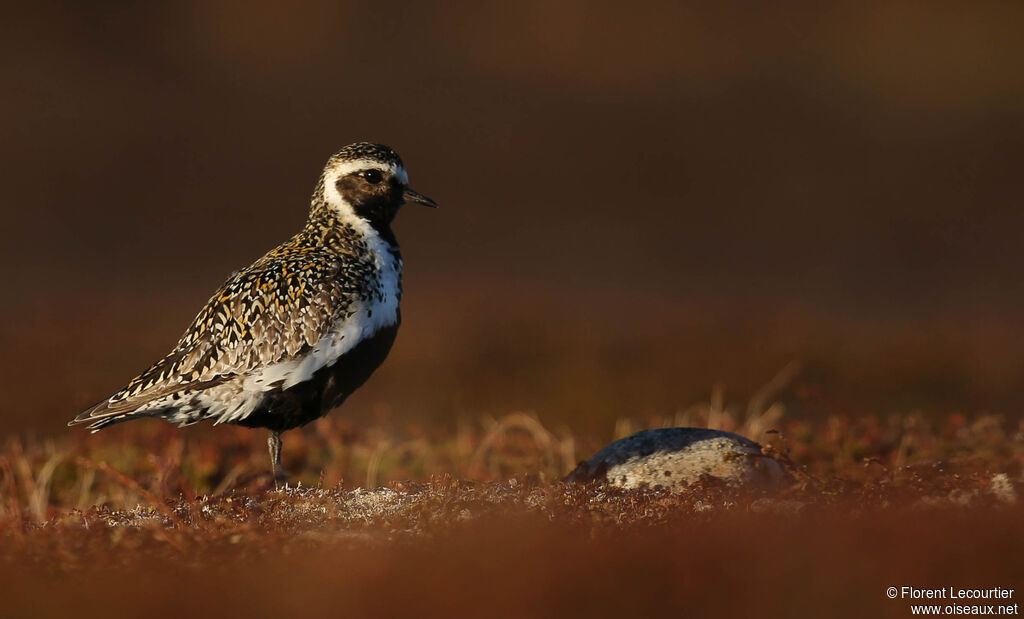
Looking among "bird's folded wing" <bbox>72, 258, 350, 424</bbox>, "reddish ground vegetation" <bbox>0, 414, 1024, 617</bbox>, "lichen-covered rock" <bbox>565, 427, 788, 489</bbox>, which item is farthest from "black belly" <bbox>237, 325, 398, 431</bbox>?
"lichen-covered rock" <bbox>565, 427, 788, 489</bbox>

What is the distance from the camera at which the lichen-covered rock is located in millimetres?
4555

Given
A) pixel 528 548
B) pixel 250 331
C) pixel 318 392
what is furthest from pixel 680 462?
pixel 528 548

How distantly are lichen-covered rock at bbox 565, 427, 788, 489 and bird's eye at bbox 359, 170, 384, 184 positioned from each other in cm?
163

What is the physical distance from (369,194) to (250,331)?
938 mm

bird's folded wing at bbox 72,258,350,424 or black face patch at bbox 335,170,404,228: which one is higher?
black face patch at bbox 335,170,404,228

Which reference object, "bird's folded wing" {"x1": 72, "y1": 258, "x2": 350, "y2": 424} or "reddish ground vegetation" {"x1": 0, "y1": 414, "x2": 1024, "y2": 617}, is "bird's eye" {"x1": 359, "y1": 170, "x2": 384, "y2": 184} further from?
"reddish ground vegetation" {"x1": 0, "y1": 414, "x2": 1024, "y2": 617}

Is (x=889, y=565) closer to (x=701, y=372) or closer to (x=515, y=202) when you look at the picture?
(x=701, y=372)

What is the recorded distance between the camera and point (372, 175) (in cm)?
547

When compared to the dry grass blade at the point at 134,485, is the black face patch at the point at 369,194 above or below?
above

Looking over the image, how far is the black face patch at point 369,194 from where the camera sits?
5.42 metres

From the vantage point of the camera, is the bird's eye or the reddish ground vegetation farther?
the bird's eye

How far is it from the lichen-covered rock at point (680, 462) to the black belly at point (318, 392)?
3.18ft

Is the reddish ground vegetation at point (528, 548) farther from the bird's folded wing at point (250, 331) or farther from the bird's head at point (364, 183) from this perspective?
the bird's head at point (364, 183)

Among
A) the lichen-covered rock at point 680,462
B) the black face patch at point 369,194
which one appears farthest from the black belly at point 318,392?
the lichen-covered rock at point 680,462
